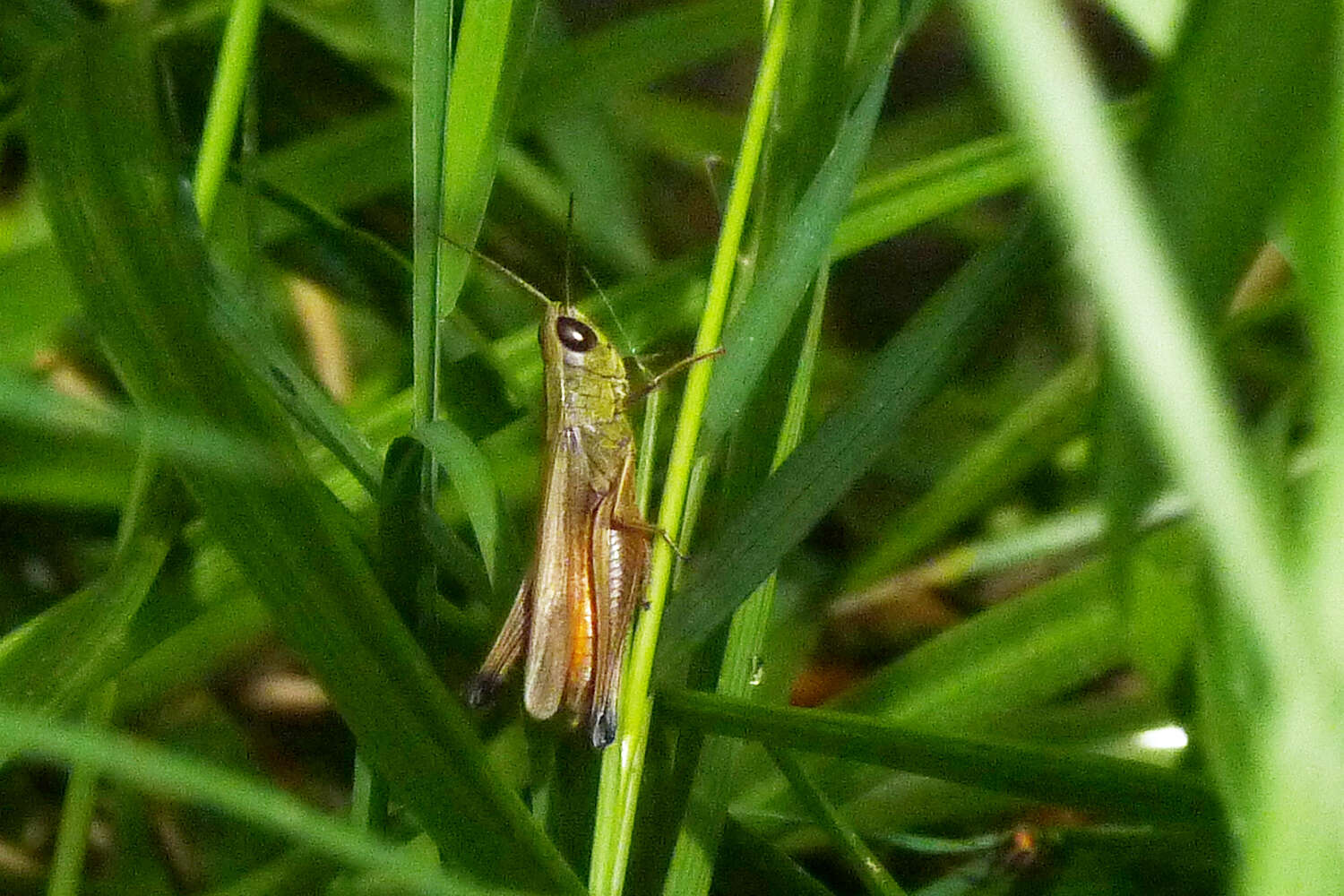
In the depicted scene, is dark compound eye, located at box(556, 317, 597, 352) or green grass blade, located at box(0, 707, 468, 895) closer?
green grass blade, located at box(0, 707, 468, 895)

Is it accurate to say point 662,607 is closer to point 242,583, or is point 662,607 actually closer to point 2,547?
point 242,583

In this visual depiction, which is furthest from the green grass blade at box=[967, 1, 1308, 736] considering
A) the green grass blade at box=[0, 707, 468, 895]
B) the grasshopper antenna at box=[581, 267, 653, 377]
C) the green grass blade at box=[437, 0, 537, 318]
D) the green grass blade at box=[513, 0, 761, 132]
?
the green grass blade at box=[513, 0, 761, 132]

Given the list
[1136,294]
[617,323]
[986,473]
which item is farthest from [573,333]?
[1136,294]

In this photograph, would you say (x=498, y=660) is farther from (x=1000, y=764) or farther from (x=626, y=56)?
(x=626, y=56)

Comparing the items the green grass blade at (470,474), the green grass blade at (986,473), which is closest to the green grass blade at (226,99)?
the green grass blade at (470,474)

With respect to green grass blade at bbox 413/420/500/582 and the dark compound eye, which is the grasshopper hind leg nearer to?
green grass blade at bbox 413/420/500/582

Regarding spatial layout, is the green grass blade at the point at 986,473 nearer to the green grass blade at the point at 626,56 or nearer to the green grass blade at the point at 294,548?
the green grass blade at the point at 626,56

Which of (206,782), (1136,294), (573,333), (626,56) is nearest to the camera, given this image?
(1136,294)

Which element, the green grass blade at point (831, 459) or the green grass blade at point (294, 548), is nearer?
the green grass blade at point (294, 548)

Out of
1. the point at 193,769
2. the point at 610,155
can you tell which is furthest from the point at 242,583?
the point at 610,155
